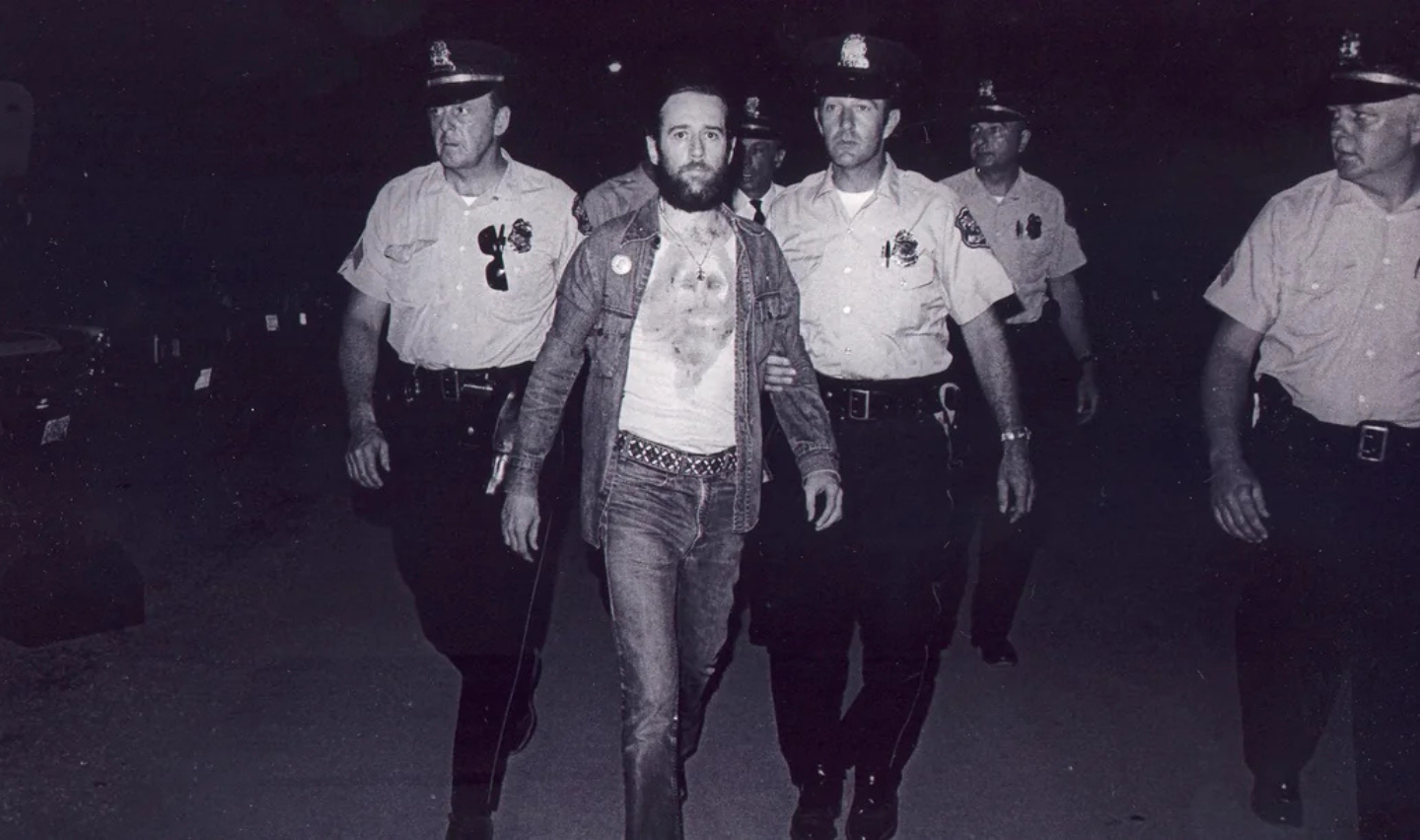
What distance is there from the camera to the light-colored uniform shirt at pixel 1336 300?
3619 mm

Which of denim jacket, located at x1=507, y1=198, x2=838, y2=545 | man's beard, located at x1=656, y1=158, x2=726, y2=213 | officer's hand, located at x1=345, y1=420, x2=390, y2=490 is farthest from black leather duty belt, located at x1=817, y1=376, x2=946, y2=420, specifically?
officer's hand, located at x1=345, y1=420, x2=390, y2=490

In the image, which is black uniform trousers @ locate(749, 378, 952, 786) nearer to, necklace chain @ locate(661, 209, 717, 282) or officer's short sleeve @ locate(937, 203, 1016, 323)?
officer's short sleeve @ locate(937, 203, 1016, 323)

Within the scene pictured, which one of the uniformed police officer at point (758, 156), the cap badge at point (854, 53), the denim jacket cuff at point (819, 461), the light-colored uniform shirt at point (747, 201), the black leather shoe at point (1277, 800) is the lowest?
the black leather shoe at point (1277, 800)

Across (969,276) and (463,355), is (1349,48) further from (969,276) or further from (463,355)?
(463,355)

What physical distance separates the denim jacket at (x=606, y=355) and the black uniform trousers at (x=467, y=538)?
64 cm

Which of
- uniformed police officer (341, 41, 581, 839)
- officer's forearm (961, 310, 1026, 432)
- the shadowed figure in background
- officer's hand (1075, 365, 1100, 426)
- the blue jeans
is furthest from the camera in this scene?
officer's hand (1075, 365, 1100, 426)

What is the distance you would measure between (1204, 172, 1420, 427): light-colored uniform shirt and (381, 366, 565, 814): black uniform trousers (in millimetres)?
2473

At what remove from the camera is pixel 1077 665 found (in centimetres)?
510

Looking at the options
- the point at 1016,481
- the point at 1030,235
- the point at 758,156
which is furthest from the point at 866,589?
the point at 758,156

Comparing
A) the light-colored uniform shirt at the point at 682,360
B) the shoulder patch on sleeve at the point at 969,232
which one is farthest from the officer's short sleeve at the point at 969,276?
the light-colored uniform shirt at the point at 682,360

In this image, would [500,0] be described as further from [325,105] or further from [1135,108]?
[1135,108]

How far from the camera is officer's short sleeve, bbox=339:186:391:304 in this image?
4.36m

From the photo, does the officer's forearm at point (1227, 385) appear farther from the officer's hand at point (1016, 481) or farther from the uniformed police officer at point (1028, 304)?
the uniformed police officer at point (1028, 304)

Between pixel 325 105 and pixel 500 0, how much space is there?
1.82 metres
